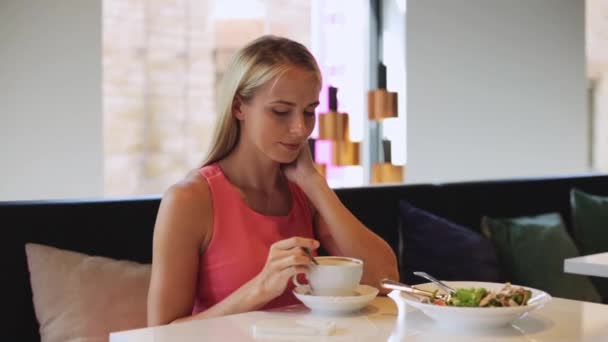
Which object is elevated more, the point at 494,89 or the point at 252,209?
the point at 494,89

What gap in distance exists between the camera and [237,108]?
186 cm

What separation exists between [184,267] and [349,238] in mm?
421

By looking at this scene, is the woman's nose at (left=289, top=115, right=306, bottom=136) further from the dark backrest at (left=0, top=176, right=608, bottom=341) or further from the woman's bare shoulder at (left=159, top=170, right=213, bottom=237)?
the dark backrest at (left=0, top=176, right=608, bottom=341)

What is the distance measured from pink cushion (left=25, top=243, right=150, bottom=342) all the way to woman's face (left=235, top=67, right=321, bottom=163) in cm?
57

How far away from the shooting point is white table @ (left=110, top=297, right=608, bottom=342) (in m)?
1.26

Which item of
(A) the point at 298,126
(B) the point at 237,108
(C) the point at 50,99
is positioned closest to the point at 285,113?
(A) the point at 298,126

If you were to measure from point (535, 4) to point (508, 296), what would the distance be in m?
3.77

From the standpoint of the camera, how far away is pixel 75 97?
314 centimetres

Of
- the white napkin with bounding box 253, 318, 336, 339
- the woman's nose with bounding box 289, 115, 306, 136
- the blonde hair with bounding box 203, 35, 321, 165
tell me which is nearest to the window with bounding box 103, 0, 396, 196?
the blonde hair with bounding box 203, 35, 321, 165

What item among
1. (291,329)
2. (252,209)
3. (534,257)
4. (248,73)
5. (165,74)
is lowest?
(534,257)

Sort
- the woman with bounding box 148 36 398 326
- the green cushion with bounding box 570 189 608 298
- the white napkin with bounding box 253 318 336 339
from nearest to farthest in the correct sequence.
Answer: the white napkin with bounding box 253 318 336 339
the woman with bounding box 148 36 398 326
the green cushion with bounding box 570 189 608 298

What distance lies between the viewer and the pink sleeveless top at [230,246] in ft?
5.68

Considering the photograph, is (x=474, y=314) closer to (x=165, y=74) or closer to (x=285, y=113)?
(x=285, y=113)

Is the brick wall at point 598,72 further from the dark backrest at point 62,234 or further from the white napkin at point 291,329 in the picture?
the white napkin at point 291,329
